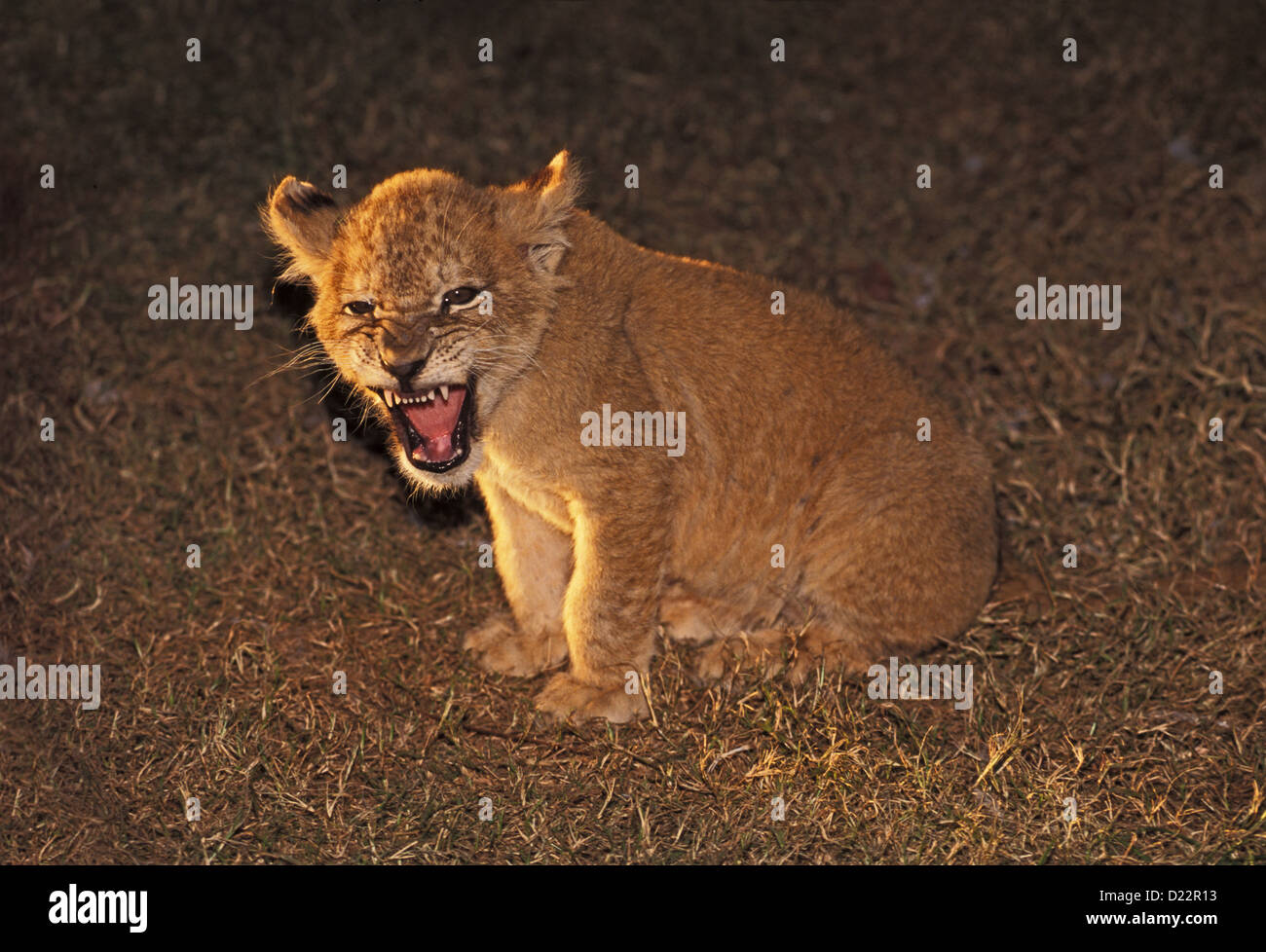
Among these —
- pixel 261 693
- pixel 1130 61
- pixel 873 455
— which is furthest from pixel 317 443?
pixel 1130 61

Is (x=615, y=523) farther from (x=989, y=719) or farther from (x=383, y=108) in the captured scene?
(x=383, y=108)

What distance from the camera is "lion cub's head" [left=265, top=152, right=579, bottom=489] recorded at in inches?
214

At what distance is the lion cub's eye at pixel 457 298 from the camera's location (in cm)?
549

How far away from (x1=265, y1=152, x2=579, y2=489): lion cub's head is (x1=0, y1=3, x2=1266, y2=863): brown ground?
4.31ft

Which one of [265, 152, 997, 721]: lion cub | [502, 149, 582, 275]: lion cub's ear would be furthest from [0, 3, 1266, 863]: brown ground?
[502, 149, 582, 275]: lion cub's ear

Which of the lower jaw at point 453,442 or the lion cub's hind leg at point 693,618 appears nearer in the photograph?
the lower jaw at point 453,442

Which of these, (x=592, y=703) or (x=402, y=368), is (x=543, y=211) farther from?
(x=592, y=703)

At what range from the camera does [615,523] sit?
231 inches

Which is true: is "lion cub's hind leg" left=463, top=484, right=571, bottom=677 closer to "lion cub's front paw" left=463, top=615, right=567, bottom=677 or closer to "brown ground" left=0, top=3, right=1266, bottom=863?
"lion cub's front paw" left=463, top=615, right=567, bottom=677

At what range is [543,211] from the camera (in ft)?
18.9

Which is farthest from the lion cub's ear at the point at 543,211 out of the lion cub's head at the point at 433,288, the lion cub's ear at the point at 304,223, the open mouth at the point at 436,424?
the lion cub's ear at the point at 304,223

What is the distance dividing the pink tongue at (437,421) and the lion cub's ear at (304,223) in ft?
2.34

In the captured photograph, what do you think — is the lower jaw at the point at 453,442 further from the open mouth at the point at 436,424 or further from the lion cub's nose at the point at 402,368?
the lion cub's nose at the point at 402,368

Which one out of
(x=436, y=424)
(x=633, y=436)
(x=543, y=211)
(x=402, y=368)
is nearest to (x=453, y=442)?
(x=436, y=424)
